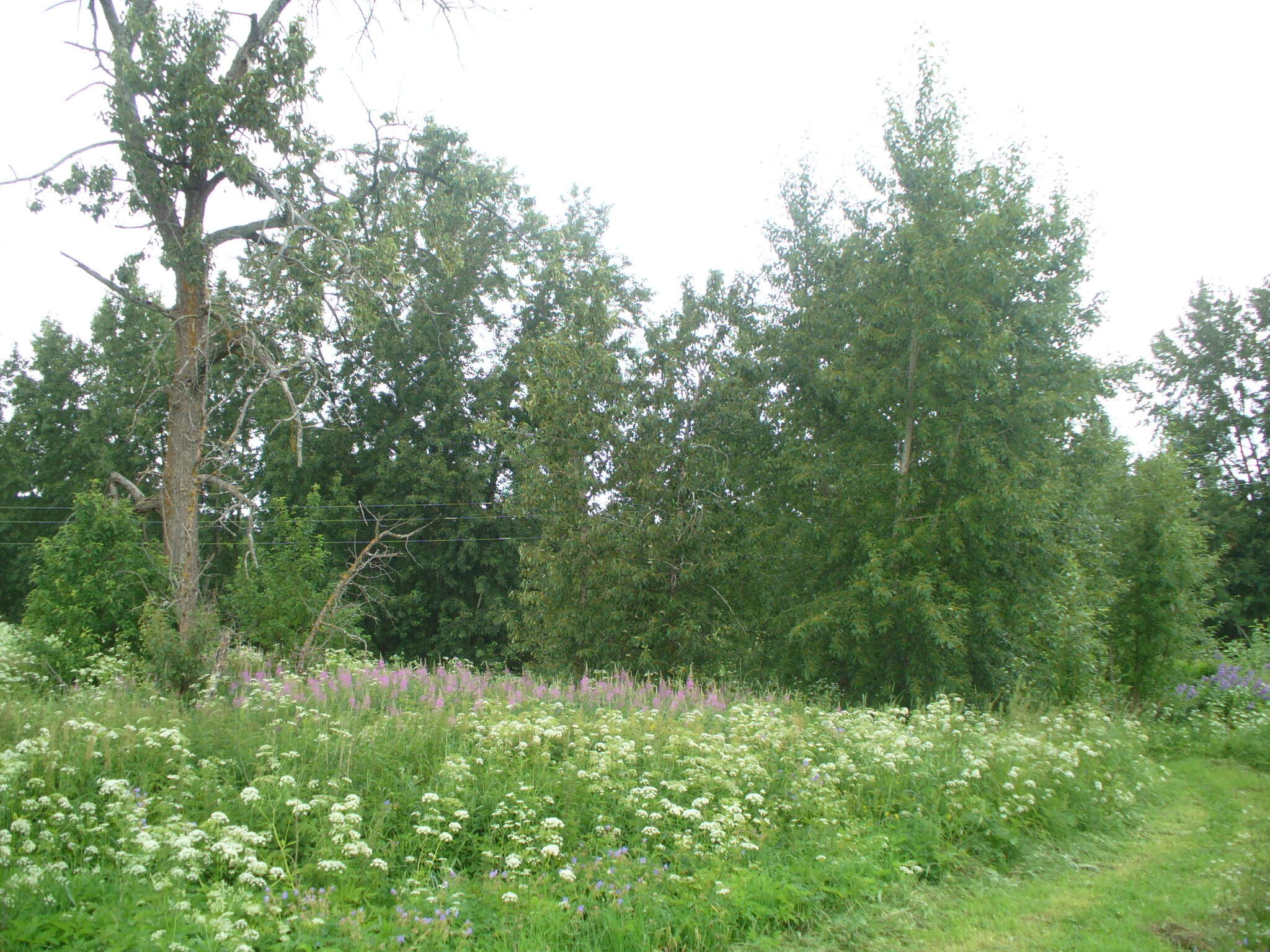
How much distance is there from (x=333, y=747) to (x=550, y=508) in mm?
12540

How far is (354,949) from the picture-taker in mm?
3770

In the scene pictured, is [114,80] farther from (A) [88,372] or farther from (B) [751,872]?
(A) [88,372]

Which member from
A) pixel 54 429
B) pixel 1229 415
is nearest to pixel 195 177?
pixel 54 429

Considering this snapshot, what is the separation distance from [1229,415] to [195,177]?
131ft

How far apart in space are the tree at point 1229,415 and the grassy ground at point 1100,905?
31.5 m

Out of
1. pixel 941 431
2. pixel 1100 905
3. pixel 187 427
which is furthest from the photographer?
pixel 941 431

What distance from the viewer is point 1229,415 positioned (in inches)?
1439

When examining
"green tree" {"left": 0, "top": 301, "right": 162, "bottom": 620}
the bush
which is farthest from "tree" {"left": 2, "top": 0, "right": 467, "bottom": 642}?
"green tree" {"left": 0, "top": 301, "right": 162, "bottom": 620}

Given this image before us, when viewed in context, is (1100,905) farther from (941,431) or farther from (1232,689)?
(1232,689)

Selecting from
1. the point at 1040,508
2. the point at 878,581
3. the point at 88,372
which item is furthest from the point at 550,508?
→ the point at 88,372

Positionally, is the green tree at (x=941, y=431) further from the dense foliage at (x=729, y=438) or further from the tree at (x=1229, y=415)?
the tree at (x=1229, y=415)

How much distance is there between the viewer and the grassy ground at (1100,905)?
14.7ft

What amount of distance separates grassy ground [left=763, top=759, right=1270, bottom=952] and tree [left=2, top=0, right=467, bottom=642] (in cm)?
932

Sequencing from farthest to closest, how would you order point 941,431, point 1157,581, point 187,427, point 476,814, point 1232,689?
point 1157,581 → point 1232,689 → point 941,431 → point 187,427 → point 476,814
